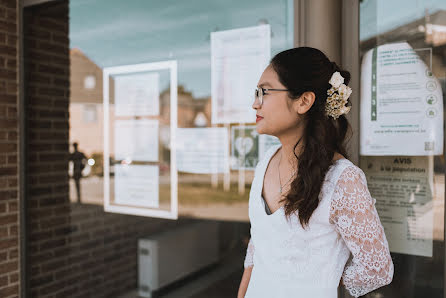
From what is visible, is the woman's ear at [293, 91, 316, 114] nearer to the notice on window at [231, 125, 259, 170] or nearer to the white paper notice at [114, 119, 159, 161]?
the notice on window at [231, 125, 259, 170]

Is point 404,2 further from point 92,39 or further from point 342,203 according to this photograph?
point 92,39

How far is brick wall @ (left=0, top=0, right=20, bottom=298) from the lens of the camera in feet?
10.5

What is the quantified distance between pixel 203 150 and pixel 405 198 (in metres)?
1.32

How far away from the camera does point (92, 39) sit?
3561 millimetres

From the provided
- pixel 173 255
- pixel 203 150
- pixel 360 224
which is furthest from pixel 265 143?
pixel 173 255

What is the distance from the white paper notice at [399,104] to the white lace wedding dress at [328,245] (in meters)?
0.68

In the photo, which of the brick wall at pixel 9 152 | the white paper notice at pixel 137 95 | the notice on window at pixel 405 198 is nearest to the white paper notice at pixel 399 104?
the notice on window at pixel 405 198

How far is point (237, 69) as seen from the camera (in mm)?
2725

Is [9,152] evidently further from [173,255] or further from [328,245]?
[328,245]

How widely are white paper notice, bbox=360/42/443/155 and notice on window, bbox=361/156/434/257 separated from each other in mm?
62

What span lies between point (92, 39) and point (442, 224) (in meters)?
2.96

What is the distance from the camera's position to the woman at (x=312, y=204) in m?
1.55

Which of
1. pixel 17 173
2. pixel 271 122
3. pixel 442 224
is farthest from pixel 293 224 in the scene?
pixel 17 173

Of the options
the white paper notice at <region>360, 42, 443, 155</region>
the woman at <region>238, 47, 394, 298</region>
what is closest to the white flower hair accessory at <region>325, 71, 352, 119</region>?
the woman at <region>238, 47, 394, 298</region>
